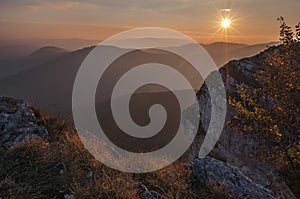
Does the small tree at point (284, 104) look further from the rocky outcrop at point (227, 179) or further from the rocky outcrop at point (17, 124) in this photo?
the rocky outcrop at point (17, 124)

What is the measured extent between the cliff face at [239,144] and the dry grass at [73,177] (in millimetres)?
8175

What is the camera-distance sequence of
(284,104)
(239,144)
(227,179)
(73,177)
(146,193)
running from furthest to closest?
(239,144)
(284,104)
(227,179)
(73,177)
(146,193)

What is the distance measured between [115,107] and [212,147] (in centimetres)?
6679

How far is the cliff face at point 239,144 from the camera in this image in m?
15.4

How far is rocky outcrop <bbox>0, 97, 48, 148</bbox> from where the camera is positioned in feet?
28.9

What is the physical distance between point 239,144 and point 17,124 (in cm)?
1431

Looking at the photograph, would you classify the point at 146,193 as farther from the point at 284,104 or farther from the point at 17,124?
the point at 284,104

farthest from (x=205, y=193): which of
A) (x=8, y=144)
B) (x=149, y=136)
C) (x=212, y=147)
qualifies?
(x=149, y=136)

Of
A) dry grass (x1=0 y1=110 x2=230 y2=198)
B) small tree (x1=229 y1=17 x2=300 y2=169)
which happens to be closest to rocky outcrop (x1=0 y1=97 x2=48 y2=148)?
dry grass (x1=0 y1=110 x2=230 y2=198)

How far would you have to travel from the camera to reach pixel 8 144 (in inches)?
Answer: 327

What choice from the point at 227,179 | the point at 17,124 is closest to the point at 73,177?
the point at 227,179

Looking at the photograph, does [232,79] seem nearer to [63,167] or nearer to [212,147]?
[212,147]

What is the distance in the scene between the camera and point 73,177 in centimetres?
626

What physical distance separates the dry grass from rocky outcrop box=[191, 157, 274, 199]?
0.29 m
